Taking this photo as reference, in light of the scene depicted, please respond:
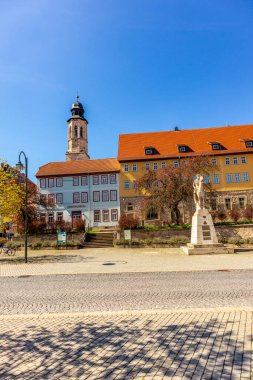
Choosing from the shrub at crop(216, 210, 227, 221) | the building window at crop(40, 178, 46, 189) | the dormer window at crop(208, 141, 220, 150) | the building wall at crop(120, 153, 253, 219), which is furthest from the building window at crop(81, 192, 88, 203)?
the dormer window at crop(208, 141, 220, 150)

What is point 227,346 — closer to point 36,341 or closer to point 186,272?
point 36,341

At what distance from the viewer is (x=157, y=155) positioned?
4603 cm

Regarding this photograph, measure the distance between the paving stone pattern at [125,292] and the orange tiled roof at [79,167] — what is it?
35.9 meters

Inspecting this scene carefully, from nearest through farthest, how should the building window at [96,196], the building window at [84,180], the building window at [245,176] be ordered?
the building window at [245,176], the building window at [96,196], the building window at [84,180]

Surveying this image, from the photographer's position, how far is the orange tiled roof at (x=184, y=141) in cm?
4562

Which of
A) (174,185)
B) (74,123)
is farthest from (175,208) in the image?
(74,123)

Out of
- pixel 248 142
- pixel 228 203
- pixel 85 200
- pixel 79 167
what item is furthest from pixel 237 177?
pixel 79 167

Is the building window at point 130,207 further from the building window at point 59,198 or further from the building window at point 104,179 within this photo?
the building window at point 59,198

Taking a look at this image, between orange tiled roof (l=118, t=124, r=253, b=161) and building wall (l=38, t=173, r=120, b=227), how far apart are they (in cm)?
553

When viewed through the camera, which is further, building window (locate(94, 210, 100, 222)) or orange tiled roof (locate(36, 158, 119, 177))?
orange tiled roof (locate(36, 158, 119, 177))

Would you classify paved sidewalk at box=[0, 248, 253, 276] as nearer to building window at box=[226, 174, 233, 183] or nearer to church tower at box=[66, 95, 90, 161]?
building window at box=[226, 174, 233, 183]

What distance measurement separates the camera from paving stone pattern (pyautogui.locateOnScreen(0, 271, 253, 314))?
25.0 ft

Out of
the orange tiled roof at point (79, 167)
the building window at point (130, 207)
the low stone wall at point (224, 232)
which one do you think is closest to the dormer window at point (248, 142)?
the low stone wall at point (224, 232)

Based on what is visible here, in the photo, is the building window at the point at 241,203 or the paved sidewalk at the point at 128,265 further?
the building window at the point at 241,203
